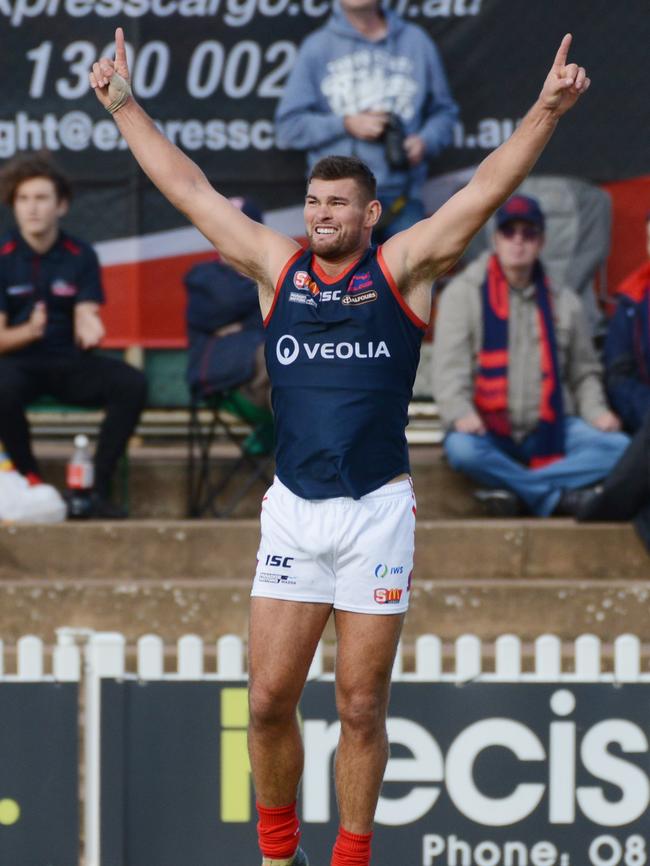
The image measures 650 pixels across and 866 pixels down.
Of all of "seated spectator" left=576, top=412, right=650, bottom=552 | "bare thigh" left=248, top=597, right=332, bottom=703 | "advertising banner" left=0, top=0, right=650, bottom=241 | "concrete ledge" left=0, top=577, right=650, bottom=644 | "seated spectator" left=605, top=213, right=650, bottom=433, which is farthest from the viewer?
"advertising banner" left=0, top=0, right=650, bottom=241

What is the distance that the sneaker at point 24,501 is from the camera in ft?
26.4

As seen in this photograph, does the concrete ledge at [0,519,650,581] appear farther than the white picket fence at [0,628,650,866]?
Yes

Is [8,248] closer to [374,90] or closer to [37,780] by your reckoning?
[374,90]

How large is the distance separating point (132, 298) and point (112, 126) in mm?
985

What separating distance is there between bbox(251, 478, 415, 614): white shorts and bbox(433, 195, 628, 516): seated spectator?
306 cm

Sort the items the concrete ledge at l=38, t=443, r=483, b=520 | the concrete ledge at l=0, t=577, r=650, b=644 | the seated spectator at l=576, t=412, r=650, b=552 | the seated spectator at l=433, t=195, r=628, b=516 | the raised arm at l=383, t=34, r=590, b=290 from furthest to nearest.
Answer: the concrete ledge at l=38, t=443, r=483, b=520 < the seated spectator at l=433, t=195, r=628, b=516 < the seated spectator at l=576, t=412, r=650, b=552 < the concrete ledge at l=0, t=577, r=650, b=644 < the raised arm at l=383, t=34, r=590, b=290

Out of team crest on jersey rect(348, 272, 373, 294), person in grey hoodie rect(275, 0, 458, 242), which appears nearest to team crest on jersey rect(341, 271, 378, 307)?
team crest on jersey rect(348, 272, 373, 294)

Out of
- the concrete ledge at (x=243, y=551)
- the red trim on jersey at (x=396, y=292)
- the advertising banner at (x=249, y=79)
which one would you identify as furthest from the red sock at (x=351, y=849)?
the advertising banner at (x=249, y=79)

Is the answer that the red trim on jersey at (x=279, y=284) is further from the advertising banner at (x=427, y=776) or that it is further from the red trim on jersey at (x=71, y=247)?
the red trim on jersey at (x=71, y=247)

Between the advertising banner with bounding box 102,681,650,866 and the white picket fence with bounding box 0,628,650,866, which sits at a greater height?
the white picket fence with bounding box 0,628,650,866

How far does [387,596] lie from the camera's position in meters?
5.12

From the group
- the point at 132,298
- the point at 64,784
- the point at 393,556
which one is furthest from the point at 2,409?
the point at 393,556

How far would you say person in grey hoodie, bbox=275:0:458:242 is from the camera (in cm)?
884

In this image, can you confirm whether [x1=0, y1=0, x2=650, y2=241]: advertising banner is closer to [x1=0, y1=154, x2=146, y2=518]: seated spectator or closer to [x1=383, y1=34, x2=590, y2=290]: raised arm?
[x1=0, y1=154, x2=146, y2=518]: seated spectator
